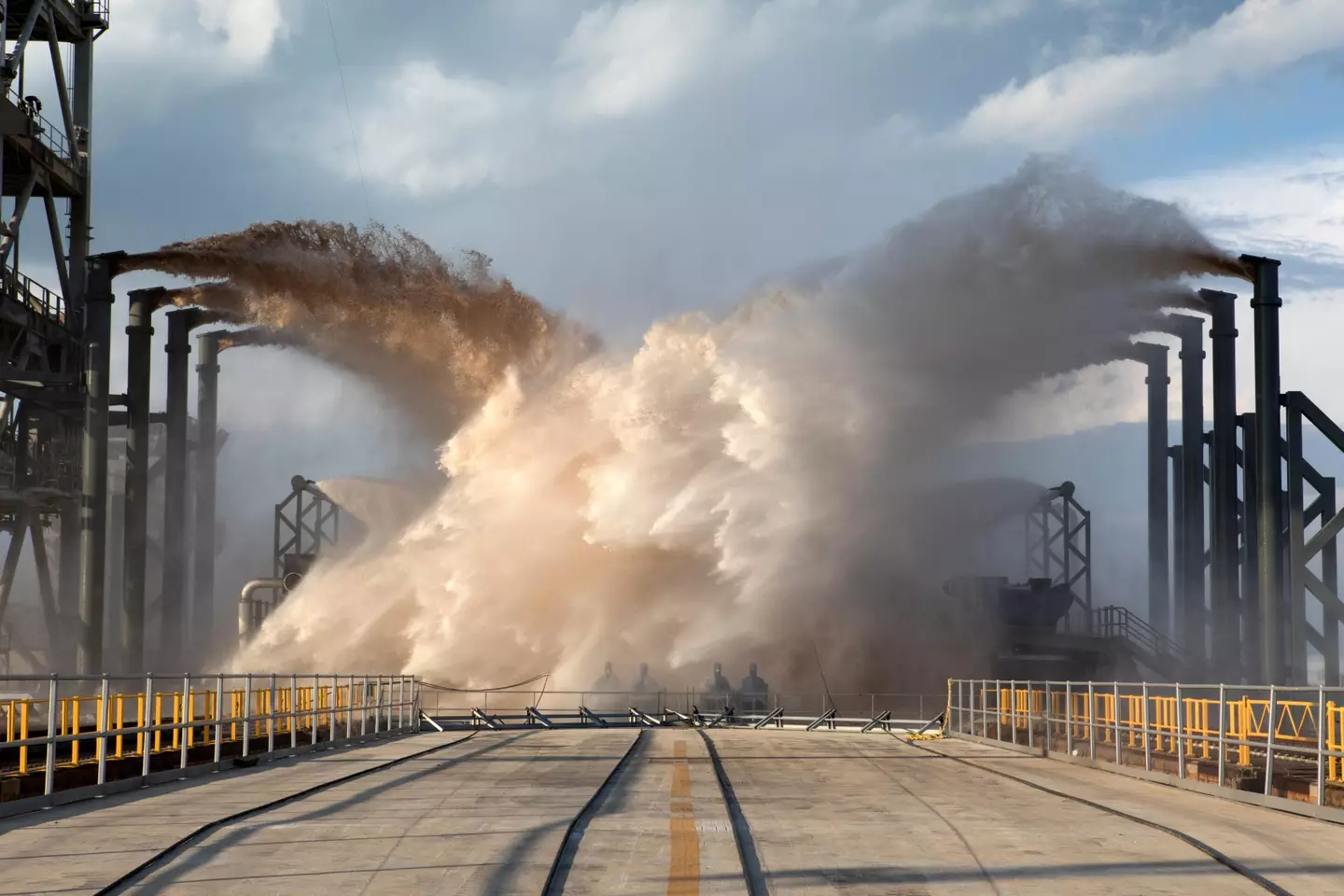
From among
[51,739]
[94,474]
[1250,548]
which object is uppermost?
[94,474]

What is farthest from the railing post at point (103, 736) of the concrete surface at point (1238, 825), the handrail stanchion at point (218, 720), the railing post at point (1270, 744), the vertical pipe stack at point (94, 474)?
the vertical pipe stack at point (94, 474)

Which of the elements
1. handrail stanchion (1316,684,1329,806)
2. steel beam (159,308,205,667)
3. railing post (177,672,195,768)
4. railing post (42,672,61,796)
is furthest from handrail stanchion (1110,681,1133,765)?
steel beam (159,308,205,667)

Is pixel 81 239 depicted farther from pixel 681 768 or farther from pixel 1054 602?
pixel 1054 602

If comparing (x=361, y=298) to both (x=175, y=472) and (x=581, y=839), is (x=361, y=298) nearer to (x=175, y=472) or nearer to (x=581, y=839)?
(x=175, y=472)

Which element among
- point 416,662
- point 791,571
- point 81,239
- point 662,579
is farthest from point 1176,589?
point 81,239

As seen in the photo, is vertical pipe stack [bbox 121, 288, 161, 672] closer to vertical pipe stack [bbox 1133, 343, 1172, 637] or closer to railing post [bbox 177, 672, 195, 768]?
railing post [bbox 177, 672, 195, 768]

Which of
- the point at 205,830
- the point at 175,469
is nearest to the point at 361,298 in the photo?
the point at 175,469

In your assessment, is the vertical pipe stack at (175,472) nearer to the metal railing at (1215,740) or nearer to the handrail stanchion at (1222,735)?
the metal railing at (1215,740)
